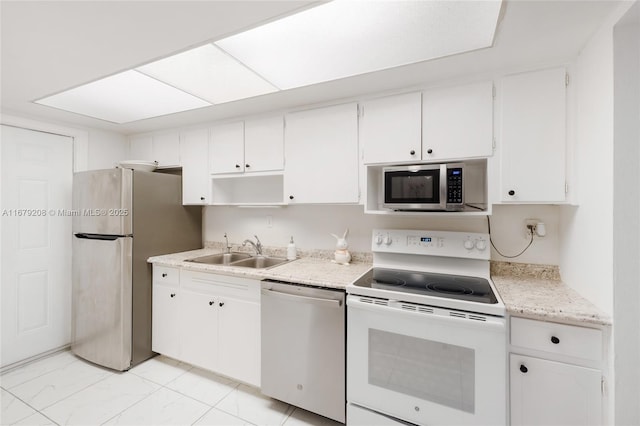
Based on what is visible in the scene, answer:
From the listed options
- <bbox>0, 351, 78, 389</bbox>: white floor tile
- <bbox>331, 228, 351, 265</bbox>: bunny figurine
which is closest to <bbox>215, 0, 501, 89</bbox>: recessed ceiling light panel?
<bbox>331, 228, 351, 265</bbox>: bunny figurine

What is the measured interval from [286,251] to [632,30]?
2.46 metres

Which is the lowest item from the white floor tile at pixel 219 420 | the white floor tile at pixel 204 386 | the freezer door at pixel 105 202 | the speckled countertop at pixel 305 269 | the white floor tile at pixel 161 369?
the white floor tile at pixel 219 420

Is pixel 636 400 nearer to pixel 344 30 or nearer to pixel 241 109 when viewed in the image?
pixel 344 30

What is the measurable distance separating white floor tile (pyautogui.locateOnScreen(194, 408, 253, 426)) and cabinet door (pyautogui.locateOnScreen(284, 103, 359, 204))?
5.12ft

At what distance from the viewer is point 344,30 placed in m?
1.29

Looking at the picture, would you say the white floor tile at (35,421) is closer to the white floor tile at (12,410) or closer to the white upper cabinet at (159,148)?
the white floor tile at (12,410)

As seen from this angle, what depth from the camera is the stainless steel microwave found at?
1646mm

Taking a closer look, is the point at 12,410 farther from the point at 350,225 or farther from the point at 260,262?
the point at 350,225

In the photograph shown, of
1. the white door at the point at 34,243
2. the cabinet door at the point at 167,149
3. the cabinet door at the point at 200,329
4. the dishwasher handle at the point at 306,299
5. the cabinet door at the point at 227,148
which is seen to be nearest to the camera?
the dishwasher handle at the point at 306,299

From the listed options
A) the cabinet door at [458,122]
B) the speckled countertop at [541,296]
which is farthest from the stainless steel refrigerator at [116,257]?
the speckled countertop at [541,296]

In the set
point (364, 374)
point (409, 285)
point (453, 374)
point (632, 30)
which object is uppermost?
point (632, 30)

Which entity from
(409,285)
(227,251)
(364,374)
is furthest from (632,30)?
(227,251)

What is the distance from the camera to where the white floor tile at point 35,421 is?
1.80 m

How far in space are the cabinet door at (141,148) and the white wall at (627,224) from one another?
11.8 feet
